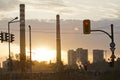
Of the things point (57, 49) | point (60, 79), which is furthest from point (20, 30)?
point (60, 79)

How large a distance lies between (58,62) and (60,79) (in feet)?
246

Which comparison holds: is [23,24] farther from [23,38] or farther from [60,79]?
[60,79]

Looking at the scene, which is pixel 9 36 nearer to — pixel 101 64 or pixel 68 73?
pixel 68 73

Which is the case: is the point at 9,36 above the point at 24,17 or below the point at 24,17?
below

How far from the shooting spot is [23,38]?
386ft

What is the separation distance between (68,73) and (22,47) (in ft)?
180

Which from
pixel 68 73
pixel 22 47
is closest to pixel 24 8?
pixel 22 47

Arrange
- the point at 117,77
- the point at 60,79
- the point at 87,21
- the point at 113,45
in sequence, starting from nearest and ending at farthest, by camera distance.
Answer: the point at 87,21, the point at 113,45, the point at 117,77, the point at 60,79

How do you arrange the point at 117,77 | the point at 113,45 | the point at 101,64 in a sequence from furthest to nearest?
1. the point at 101,64
2. the point at 117,77
3. the point at 113,45

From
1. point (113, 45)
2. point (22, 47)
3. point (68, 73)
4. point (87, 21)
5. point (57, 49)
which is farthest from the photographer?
point (57, 49)

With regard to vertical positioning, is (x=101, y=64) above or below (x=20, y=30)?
below

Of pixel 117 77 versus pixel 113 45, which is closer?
pixel 113 45

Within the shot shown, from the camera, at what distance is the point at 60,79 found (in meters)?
55.2

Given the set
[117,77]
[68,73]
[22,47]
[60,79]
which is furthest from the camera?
[22,47]
